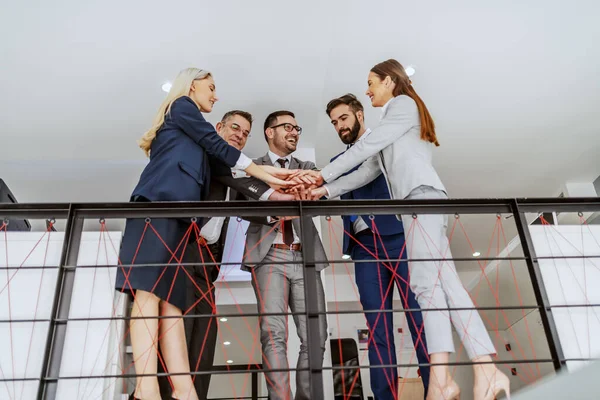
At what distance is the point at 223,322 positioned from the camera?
18.4ft

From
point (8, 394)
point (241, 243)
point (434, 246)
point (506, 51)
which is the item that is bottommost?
point (8, 394)

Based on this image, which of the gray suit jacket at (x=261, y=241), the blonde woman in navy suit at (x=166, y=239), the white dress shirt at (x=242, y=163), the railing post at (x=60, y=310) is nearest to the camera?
the railing post at (x=60, y=310)

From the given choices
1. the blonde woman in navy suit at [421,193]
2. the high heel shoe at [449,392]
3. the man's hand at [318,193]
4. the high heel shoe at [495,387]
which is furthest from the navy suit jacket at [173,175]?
the high heel shoe at [495,387]

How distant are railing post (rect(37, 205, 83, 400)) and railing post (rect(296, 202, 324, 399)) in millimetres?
741

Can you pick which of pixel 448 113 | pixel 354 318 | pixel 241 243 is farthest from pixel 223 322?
pixel 448 113

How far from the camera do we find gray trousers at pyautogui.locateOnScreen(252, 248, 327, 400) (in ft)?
7.49

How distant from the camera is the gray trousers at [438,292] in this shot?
75.0 inches

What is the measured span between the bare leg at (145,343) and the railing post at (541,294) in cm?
127

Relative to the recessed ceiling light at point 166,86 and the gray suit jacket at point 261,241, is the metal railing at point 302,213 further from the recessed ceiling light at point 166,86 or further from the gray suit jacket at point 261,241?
the recessed ceiling light at point 166,86

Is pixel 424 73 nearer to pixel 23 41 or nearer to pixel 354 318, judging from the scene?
pixel 23 41

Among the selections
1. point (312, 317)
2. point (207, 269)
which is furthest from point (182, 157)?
point (312, 317)

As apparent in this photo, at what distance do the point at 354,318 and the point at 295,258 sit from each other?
3.84 metres

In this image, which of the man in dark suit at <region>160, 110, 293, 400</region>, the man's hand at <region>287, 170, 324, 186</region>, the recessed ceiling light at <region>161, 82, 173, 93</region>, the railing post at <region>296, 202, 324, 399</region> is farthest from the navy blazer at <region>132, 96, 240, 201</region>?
the recessed ceiling light at <region>161, 82, 173, 93</region>

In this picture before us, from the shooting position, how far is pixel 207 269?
8.23 feet
